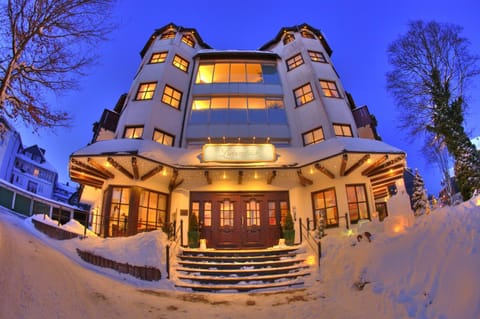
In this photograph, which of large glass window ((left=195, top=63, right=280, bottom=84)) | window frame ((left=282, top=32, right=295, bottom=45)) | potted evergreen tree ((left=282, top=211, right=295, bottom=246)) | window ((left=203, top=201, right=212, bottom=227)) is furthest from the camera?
window frame ((left=282, top=32, right=295, bottom=45))

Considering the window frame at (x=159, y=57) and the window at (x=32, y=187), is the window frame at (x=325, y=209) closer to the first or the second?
the window frame at (x=159, y=57)

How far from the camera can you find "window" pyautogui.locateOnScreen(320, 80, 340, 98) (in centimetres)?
1794

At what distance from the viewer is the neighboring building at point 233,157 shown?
1371 cm

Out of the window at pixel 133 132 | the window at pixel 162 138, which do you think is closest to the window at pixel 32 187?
the window at pixel 133 132

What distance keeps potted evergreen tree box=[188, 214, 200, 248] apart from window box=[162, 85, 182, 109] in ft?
23.8

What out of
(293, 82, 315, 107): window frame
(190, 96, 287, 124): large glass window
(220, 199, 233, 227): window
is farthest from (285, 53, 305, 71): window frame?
(220, 199, 233, 227): window

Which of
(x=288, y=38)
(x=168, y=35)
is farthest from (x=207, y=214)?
(x=288, y=38)

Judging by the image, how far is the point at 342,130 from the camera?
647 inches

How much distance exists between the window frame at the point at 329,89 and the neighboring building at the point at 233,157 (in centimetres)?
6

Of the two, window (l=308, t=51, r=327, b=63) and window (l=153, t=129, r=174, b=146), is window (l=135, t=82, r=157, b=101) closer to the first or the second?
window (l=153, t=129, r=174, b=146)

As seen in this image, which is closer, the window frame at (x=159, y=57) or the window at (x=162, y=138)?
the window at (x=162, y=138)

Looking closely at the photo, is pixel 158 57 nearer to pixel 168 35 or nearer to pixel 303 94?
pixel 168 35

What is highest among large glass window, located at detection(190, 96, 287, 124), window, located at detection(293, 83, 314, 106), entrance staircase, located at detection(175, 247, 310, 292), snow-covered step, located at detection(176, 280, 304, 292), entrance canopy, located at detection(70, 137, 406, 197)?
window, located at detection(293, 83, 314, 106)

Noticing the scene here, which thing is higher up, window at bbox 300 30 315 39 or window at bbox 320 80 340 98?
window at bbox 300 30 315 39
